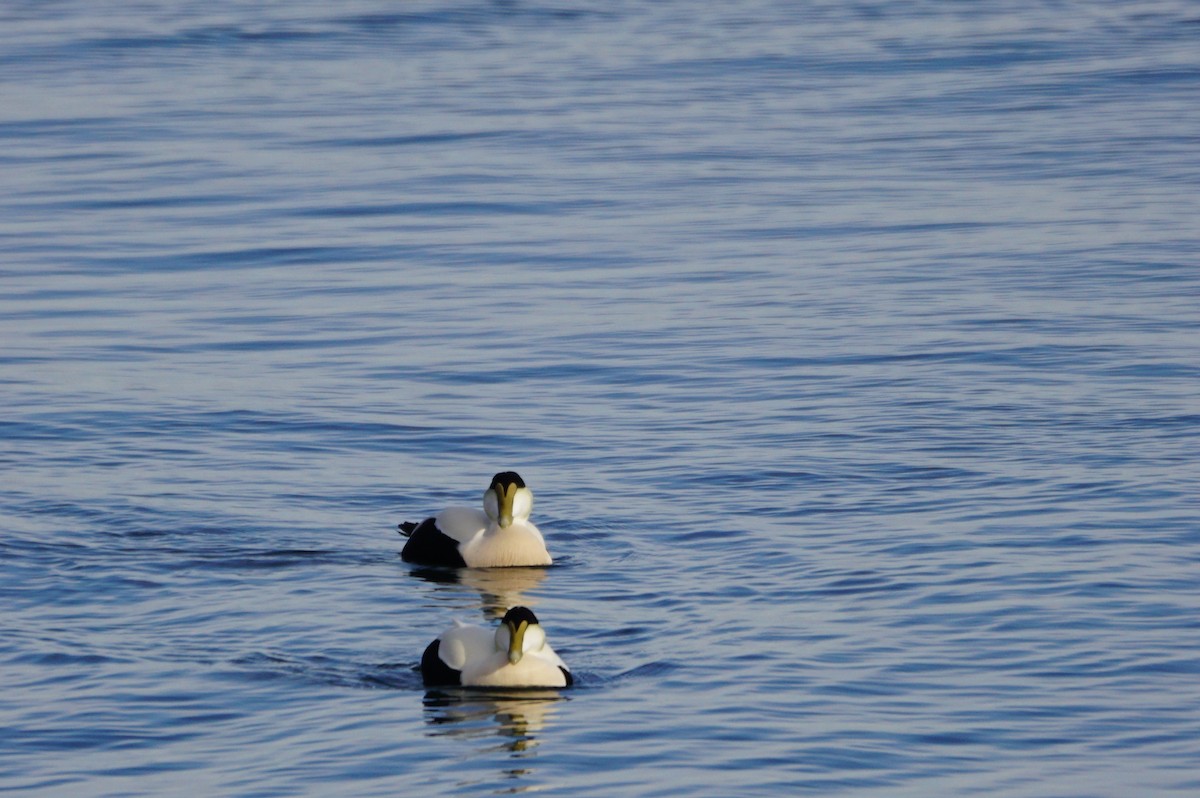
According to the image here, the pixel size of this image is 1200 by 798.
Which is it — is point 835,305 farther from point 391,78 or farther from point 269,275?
point 391,78

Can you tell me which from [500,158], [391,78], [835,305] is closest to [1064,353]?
[835,305]

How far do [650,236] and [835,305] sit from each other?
4923mm

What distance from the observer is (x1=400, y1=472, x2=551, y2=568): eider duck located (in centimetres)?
1525

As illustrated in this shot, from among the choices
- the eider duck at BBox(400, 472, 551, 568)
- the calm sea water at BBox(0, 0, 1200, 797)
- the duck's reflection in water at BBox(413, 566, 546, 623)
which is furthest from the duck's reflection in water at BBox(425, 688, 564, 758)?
the eider duck at BBox(400, 472, 551, 568)

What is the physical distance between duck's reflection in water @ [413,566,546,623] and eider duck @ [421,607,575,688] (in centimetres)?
201

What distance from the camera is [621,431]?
18.9 meters

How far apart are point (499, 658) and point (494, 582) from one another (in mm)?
2948

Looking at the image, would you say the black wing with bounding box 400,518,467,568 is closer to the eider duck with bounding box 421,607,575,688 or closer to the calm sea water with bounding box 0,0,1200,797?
the calm sea water with bounding box 0,0,1200,797

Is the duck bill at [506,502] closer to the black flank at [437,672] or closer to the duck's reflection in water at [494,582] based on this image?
the duck's reflection in water at [494,582]

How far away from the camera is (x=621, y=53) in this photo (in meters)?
47.4

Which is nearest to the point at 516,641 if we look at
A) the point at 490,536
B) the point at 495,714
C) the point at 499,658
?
the point at 499,658

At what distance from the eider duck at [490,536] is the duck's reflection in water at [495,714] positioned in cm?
292

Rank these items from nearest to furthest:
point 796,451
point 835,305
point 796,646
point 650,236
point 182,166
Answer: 1. point 796,646
2. point 796,451
3. point 835,305
4. point 650,236
5. point 182,166

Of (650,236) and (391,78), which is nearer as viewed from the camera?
(650,236)
